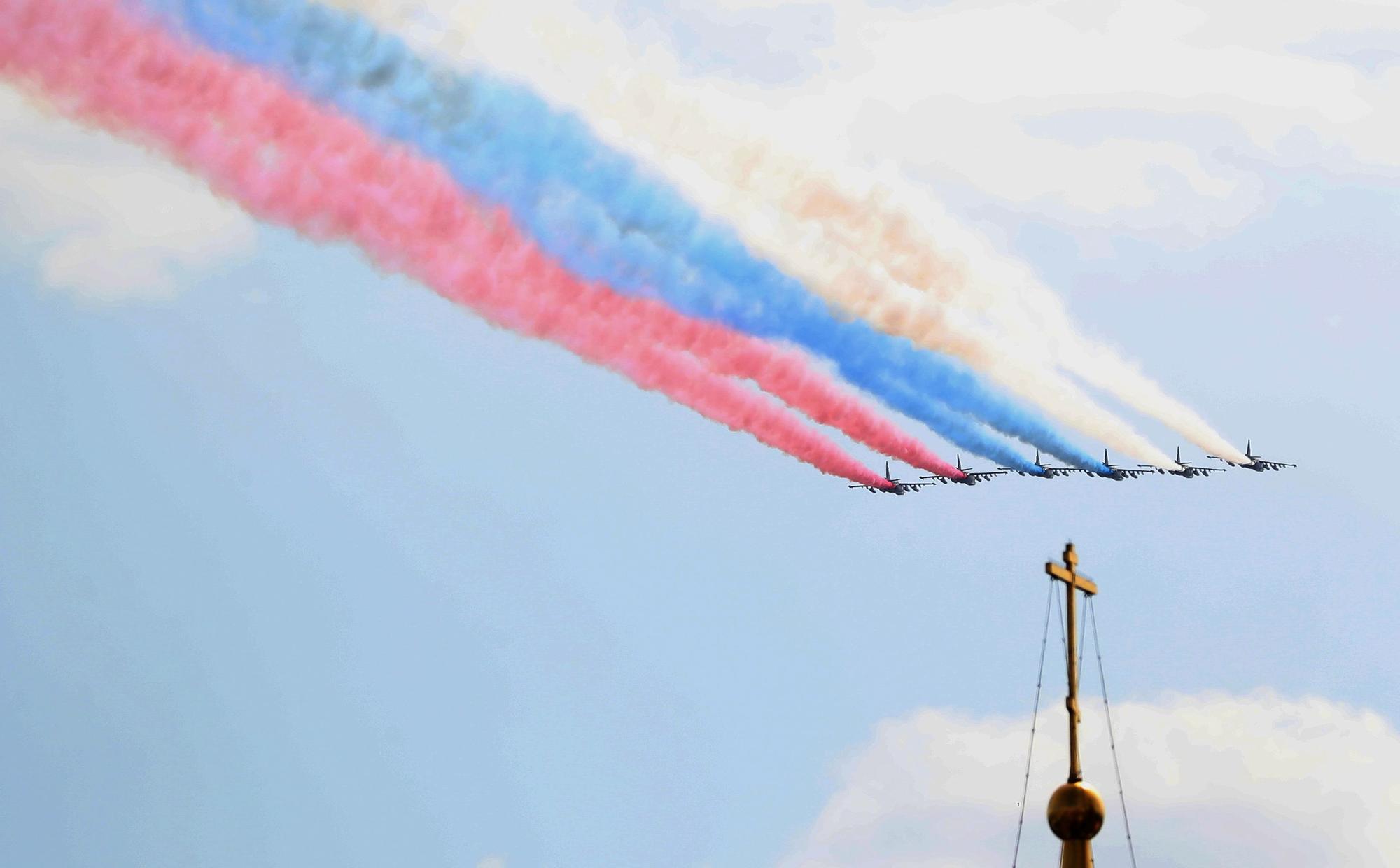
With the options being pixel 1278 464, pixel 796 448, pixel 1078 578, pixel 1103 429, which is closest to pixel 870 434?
pixel 796 448

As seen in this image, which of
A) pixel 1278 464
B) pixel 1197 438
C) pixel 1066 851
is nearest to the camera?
pixel 1066 851

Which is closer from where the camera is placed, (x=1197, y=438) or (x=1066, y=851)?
(x=1066, y=851)

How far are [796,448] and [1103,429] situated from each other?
11.5m

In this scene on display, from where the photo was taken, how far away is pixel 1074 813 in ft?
183

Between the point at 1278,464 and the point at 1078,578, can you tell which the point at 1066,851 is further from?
the point at 1278,464

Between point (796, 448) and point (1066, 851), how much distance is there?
3874 centimetres

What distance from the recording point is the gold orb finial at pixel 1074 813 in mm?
55906

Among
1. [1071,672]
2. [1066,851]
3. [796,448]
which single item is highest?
[796,448]

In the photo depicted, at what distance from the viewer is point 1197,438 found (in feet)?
336

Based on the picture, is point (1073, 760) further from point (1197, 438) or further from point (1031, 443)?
point (1197, 438)

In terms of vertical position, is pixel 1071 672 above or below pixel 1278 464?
below

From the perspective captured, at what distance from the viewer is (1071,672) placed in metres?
57.5

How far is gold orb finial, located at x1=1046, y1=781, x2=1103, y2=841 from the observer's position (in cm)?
5591

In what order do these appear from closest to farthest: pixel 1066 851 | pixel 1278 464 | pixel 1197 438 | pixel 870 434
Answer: pixel 1066 851 < pixel 870 434 < pixel 1197 438 < pixel 1278 464
